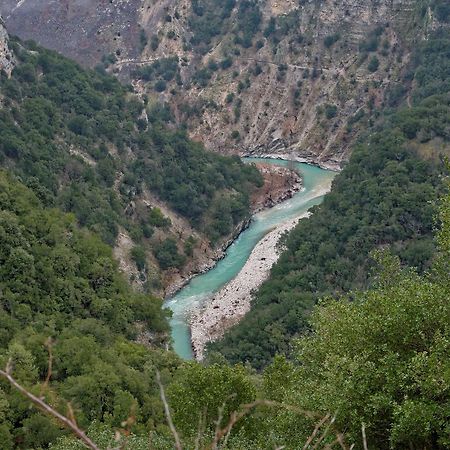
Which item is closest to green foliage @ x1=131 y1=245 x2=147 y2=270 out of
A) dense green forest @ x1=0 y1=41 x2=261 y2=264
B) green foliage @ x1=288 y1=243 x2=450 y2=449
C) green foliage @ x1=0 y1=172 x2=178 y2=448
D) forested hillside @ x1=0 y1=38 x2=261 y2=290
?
forested hillside @ x1=0 y1=38 x2=261 y2=290

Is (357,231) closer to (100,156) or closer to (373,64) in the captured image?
(100,156)

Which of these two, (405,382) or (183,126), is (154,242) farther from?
(405,382)

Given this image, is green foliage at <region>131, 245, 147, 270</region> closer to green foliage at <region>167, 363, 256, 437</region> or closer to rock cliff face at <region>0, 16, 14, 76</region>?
rock cliff face at <region>0, 16, 14, 76</region>

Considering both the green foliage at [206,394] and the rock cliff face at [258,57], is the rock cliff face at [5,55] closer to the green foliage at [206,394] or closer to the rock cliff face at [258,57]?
the rock cliff face at [258,57]

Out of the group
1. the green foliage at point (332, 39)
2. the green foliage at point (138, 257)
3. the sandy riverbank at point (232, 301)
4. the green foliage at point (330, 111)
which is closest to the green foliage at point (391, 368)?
the sandy riverbank at point (232, 301)

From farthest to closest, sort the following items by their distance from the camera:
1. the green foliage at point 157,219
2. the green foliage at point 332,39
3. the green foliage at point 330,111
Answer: the green foliage at point 332,39 → the green foliage at point 330,111 → the green foliage at point 157,219

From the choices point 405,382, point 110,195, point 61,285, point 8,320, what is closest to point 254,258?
point 110,195
